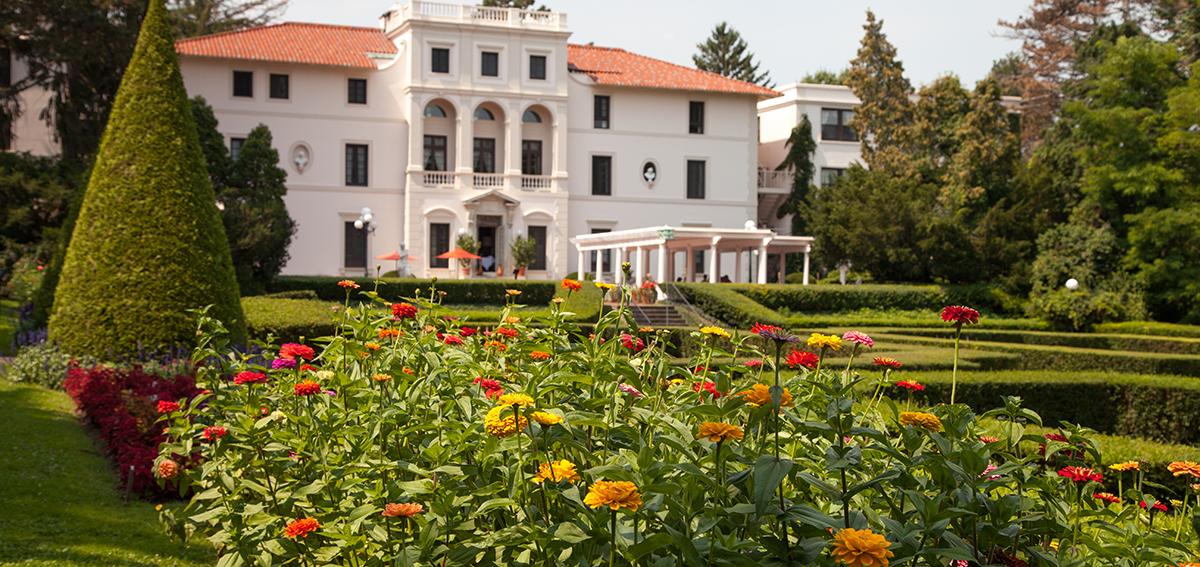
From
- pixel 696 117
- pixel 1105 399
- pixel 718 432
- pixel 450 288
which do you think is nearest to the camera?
pixel 718 432

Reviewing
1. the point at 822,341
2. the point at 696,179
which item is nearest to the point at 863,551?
the point at 822,341

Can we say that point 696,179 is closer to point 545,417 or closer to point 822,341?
point 822,341

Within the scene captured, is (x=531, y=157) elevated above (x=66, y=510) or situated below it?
above

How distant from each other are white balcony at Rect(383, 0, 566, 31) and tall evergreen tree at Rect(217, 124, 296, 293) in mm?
9672

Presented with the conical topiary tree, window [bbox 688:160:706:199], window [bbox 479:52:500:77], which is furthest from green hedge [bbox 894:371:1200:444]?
window [bbox 688:160:706:199]

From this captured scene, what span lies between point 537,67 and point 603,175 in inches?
197

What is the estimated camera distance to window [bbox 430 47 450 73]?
3856 cm

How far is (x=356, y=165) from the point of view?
38656mm

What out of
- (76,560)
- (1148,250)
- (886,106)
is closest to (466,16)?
(886,106)

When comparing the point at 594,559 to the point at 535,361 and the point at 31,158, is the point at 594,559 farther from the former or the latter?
the point at 31,158

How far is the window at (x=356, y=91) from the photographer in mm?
38594

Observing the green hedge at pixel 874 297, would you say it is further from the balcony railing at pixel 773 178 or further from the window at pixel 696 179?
the balcony railing at pixel 773 178

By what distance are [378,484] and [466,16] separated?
3661 centimetres

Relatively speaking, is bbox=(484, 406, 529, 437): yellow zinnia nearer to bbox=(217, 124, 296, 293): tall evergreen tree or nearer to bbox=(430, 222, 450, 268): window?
bbox=(217, 124, 296, 293): tall evergreen tree
